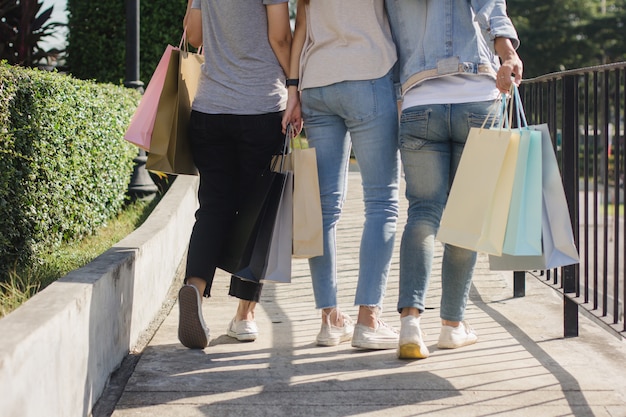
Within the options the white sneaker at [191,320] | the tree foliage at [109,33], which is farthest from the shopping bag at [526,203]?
the tree foliage at [109,33]

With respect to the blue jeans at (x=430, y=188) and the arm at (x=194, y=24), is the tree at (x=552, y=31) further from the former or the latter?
the blue jeans at (x=430, y=188)

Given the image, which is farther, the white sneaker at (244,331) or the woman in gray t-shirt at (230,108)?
the white sneaker at (244,331)

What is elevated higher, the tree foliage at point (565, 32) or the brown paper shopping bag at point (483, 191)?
the tree foliage at point (565, 32)

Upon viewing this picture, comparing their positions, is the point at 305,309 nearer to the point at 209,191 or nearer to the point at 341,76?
the point at 209,191

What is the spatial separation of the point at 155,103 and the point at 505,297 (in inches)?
96.9

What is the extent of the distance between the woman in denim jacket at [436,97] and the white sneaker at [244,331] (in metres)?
0.76

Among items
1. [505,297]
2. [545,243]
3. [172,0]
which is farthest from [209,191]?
[172,0]

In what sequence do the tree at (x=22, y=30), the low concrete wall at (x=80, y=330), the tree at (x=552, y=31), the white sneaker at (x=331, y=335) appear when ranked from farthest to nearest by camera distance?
1. the tree at (x=552, y=31)
2. the tree at (x=22, y=30)
3. the white sneaker at (x=331, y=335)
4. the low concrete wall at (x=80, y=330)

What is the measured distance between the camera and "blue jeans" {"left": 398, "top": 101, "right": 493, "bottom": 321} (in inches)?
148

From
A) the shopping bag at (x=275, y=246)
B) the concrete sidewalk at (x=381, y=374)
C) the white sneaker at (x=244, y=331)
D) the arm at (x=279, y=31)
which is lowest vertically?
the concrete sidewalk at (x=381, y=374)

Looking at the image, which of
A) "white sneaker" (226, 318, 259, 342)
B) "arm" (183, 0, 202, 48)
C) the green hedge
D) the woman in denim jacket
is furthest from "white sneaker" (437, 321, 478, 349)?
the green hedge

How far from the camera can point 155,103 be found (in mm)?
4176

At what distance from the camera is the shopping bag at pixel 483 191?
3465 mm

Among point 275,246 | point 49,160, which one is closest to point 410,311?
point 275,246
